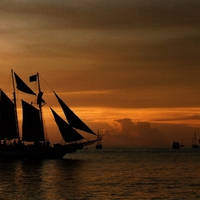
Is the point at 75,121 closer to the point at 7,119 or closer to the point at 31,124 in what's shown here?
the point at 31,124

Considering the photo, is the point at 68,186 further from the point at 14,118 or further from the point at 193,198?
the point at 14,118

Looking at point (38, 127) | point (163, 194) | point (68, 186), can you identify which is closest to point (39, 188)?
point (68, 186)

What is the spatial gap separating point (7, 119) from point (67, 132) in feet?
50.0

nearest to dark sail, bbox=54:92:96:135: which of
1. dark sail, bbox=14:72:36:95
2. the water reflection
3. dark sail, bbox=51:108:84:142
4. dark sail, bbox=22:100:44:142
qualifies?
dark sail, bbox=51:108:84:142

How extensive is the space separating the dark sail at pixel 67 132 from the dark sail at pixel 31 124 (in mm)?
6470

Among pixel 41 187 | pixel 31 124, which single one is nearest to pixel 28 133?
pixel 31 124

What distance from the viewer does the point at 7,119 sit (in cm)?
11988

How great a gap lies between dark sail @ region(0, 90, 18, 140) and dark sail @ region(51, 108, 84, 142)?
12086mm

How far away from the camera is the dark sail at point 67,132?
114 m

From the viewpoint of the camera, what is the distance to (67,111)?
111312 millimetres

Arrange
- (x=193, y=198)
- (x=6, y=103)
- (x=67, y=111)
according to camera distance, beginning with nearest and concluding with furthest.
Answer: (x=193, y=198) → (x=67, y=111) → (x=6, y=103)

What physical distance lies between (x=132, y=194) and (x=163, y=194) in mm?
3216

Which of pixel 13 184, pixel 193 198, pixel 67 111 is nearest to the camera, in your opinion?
pixel 193 198

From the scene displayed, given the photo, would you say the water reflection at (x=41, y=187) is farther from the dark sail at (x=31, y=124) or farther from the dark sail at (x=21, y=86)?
the dark sail at (x=21, y=86)
